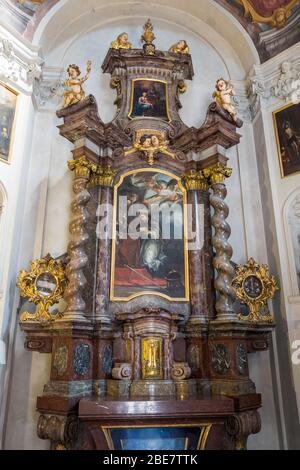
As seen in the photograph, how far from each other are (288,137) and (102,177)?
3500 mm

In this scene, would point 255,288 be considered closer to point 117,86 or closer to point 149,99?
point 149,99

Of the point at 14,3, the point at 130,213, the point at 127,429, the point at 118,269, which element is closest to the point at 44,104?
the point at 14,3

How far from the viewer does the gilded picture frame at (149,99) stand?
7.27m

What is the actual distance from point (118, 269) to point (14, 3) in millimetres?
5321

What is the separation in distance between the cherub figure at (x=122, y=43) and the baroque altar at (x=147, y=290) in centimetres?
24

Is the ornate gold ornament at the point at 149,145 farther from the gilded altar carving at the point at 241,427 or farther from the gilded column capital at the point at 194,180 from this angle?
the gilded altar carving at the point at 241,427

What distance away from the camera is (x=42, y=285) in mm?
5871

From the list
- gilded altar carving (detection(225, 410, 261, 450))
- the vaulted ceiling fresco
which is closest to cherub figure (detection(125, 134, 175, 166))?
the vaulted ceiling fresco

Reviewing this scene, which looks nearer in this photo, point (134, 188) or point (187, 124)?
point (134, 188)

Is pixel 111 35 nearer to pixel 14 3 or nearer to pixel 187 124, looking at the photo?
pixel 14 3

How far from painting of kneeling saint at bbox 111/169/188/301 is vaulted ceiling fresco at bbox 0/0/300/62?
11.8 ft

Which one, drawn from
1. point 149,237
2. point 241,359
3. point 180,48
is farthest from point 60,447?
point 180,48

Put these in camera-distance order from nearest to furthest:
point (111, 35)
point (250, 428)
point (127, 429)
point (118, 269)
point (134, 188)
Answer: point (127, 429), point (250, 428), point (118, 269), point (134, 188), point (111, 35)

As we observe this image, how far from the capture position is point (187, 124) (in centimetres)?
790
